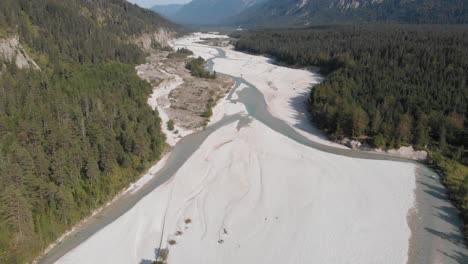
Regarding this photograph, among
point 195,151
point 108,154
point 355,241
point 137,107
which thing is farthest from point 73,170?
point 355,241

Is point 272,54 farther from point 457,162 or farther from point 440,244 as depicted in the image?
point 440,244

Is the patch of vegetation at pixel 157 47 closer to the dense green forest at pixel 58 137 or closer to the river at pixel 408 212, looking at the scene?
the dense green forest at pixel 58 137

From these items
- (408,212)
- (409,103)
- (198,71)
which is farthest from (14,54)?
(409,103)

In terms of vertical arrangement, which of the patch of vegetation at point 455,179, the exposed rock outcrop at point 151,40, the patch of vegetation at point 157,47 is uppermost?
the exposed rock outcrop at point 151,40

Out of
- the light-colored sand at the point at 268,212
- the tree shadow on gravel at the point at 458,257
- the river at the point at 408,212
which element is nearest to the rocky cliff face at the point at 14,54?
the river at the point at 408,212

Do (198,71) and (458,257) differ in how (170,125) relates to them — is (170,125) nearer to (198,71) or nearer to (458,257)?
(458,257)

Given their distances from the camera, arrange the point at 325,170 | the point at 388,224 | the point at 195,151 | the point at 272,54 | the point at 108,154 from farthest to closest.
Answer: the point at 272,54 < the point at 195,151 < the point at 325,170 < the point at 108,154 < the point at 388,224

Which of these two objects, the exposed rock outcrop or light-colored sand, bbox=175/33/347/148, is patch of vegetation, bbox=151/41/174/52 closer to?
the exposed rock outcrop

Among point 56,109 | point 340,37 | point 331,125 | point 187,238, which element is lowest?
point 187,238
